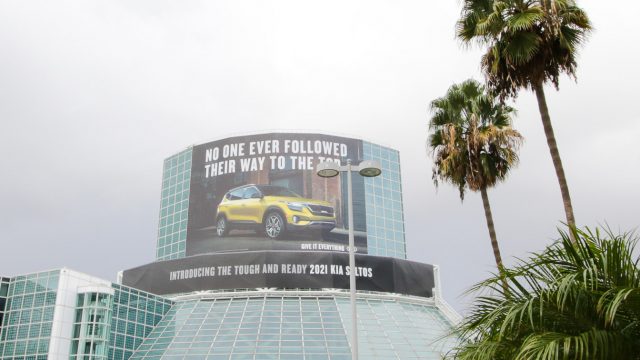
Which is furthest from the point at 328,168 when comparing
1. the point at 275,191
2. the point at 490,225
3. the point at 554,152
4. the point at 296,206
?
→ the point at 275,191

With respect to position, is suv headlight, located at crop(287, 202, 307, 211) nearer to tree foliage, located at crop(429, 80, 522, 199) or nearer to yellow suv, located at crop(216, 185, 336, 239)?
yellow suv, located at crop(216, 185, 336, 239)

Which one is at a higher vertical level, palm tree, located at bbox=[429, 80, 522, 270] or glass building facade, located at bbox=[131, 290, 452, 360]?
palm tree, located at bbox=[429, 80, 522, 270]

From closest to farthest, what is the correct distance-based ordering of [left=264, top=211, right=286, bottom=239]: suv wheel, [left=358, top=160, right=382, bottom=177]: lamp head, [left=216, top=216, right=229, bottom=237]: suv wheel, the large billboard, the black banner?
[left=358, top=160, right=382, bottom=177]: lamp head
the black banner
[left=264, top=211, right=286, bottom=239]: suv wheel
the large billboard
[left=216, top=216, right=229, bottom=237]: suv wheel

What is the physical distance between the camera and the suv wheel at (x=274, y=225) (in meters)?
54.8

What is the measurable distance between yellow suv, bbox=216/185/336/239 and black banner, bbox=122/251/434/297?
20.7 ft

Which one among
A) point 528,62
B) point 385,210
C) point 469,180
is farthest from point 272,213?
point 528,62

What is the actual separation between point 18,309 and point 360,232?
29357mm

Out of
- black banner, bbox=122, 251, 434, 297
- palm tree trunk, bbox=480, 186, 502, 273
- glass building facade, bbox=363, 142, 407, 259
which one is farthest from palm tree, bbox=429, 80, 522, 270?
glass building facade, bbox=363, 142, 407, 259

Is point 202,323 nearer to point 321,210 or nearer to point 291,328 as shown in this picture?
point 291,328

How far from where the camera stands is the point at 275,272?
1895 inches

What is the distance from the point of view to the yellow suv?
55.1m

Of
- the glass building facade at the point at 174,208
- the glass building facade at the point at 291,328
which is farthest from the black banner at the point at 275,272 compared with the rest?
the glass building facade at the point at 174,208

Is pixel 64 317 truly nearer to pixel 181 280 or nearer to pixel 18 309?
pixel 18 309

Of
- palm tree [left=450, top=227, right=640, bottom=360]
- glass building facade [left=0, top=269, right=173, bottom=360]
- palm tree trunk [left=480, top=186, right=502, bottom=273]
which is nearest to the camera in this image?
palm tree [left=450, top=227, right=640, bottom=360]
